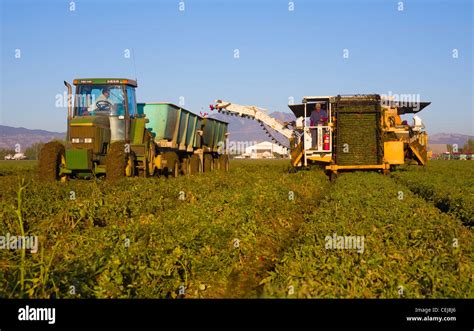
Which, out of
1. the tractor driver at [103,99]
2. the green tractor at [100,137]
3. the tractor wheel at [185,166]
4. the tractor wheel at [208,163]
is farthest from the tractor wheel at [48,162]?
the tractor wheel at [208,163]

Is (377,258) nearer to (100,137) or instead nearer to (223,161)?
(100,137)

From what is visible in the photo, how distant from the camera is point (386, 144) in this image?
2112 centimetres

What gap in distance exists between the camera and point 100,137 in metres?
17.4

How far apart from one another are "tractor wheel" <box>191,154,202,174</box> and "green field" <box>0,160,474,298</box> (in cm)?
1357

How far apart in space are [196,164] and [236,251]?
18.8m

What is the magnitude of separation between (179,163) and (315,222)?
1534 cm

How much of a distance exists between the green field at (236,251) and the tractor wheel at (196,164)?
13.6m

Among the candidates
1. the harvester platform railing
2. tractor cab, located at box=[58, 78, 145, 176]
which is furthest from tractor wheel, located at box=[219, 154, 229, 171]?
tractor cab, located at box=[58, 78, 145, 176]

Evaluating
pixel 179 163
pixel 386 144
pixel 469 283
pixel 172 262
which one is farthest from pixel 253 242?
pixel 179 163

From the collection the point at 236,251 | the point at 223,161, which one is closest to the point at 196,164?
the point at 223,161

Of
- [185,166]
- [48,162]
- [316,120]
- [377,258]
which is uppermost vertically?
[316,120]
